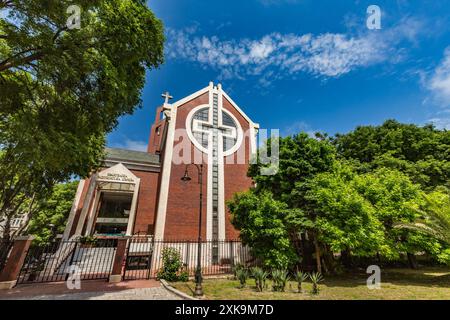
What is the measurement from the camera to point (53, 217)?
26.3 metres

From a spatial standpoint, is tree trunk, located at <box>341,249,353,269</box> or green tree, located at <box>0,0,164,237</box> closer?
green tree, located at <box>0,0,164,237</box>

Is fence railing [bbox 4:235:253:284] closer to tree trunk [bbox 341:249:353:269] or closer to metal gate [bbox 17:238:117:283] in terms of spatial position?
metal gate [bbox 17:238:117:283]

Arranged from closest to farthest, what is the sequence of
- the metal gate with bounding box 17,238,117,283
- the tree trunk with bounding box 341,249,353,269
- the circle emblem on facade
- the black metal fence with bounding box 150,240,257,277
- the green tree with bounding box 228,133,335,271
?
1. the metal gate with bounding box 17,238,117,283
2. the green tree with bounding box 228,133,335,271
3. the black metal fence with bounding box 150,240,257,277
4. the tree trunk with bounding box 341,249,353,269
5. the circle emblem on facade

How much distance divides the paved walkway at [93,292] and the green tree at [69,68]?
5.26 m

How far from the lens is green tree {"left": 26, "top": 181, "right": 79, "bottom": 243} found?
999 inches

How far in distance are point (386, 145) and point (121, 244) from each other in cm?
2660

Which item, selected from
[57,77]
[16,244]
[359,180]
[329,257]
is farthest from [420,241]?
[16,244]

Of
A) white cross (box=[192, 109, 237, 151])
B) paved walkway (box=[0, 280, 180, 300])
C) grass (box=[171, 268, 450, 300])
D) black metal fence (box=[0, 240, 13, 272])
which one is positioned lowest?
grass (box=[171, 268, 450, 300])

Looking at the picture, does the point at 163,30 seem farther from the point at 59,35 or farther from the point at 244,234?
the point at 244,234

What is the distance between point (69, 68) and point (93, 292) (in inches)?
353

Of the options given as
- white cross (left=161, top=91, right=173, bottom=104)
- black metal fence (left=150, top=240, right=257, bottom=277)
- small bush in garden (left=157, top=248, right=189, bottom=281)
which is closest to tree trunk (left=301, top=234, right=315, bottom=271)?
black metal fence (left=150, top=240, right=257, bottom=277)

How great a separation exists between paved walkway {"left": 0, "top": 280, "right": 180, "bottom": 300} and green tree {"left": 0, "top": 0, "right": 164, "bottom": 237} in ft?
17.3

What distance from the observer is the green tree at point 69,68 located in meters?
6.30
